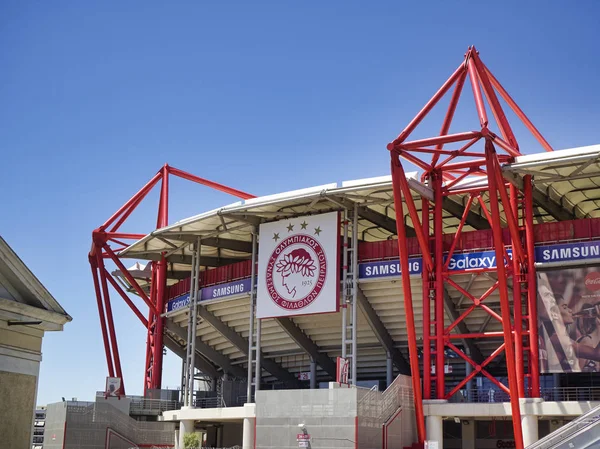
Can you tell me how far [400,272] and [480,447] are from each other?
11531mm

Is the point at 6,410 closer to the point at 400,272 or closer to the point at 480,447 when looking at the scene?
the point at 400,272

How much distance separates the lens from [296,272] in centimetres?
4516

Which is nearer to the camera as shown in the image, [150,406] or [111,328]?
[150,406]

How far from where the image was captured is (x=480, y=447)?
4794 cm

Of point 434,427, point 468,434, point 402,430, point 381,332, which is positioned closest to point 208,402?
point 381,332

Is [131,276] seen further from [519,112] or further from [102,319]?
[519,112]

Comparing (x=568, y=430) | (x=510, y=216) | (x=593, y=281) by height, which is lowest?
(x=568, y=430)

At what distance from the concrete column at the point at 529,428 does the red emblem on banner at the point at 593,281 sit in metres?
6.19

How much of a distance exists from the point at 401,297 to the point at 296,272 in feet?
19.1

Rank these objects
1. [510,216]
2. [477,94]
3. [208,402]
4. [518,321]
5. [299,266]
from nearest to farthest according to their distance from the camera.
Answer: [510,216] → [518,321] → [477,94] → [299,266] → [208,402]

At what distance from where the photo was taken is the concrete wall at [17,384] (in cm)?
1714

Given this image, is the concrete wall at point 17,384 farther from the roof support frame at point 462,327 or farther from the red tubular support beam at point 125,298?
the red tubular support beam at point 125,298

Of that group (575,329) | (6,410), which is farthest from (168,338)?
(6,410)

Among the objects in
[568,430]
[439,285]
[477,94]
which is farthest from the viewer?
[439,285]
